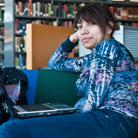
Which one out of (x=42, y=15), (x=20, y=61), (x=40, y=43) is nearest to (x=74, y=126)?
(x=40, y=43)

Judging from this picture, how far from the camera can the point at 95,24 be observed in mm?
1285

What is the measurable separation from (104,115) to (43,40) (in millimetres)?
1166

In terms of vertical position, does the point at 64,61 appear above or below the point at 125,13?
below

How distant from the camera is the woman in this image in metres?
0.86

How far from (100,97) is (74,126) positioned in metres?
0.21

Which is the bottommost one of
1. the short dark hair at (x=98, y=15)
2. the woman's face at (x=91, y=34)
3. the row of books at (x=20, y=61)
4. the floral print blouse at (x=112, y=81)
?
the row of books at (x=20, y=61)

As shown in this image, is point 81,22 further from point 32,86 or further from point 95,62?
point 32,86

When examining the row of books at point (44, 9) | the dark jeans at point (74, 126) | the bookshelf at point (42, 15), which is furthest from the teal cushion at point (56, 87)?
the row of books at point (44, 9)

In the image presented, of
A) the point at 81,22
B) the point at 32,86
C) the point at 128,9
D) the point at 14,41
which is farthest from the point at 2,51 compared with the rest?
the point at 81,22

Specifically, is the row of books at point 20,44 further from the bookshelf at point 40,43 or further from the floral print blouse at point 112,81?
the floral print blouse at point 112,81

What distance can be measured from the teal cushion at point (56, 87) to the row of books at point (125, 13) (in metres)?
3.93

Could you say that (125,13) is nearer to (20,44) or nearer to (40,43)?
(20,44)

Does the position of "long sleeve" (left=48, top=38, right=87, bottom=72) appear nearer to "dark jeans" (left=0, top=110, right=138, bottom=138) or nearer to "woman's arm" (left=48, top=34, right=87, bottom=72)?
"woman's arm" (left=48, top=34, right=87, bottom=72)

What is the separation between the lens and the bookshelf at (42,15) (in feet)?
16.2
